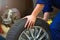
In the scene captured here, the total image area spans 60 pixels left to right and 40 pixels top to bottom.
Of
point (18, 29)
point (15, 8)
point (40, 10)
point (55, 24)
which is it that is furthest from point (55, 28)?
point (15, 8)

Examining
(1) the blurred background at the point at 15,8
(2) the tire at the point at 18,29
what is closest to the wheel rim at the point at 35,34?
(2) the tire at the point at 18,29

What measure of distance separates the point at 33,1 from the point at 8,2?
1.20 feet

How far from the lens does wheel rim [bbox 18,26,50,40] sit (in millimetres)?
1544

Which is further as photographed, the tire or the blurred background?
the blurred background

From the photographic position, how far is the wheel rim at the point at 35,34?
1.54 meters

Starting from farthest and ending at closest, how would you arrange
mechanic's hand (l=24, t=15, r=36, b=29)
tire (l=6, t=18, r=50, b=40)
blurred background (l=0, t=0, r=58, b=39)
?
blurred background (l=0, t=0, r=58, b=39), tire (l=6, t=18, r=50, b=40), mechanic's hand (l=24, t=15, r=36, b=29)

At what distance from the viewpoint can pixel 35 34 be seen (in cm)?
159

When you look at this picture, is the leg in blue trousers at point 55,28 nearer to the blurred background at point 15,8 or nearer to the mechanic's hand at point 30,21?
the mechanic's hand at point 30,21

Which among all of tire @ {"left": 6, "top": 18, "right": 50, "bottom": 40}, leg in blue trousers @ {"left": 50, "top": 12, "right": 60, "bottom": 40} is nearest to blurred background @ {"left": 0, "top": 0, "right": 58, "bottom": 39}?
tire @ {"left": 6, "top": 18, "right": 50, "bottom": 40}

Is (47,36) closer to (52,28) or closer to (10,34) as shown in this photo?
(52,28)

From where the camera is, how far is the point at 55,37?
150 cm

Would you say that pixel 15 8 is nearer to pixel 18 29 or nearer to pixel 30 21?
pixel 18 29

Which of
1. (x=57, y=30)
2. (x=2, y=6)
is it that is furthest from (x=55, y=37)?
(x=2, y=6)

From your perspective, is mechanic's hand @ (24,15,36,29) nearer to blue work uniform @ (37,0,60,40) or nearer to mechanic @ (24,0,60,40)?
mechanic @ (24,0,60,40)
